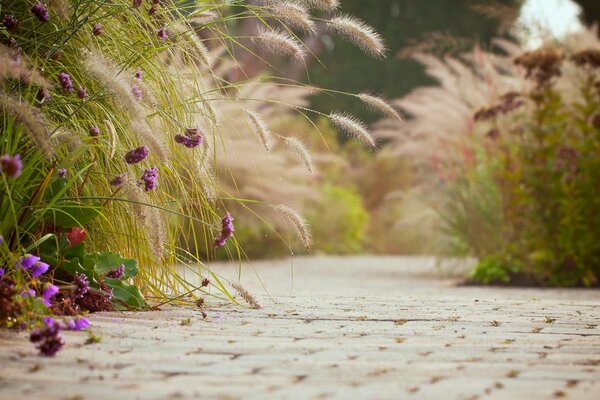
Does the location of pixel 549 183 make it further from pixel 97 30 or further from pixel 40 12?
pixel 40 12

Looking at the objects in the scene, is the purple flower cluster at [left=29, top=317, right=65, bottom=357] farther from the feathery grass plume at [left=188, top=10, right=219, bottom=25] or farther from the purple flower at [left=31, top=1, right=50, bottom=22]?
the feathery grass plume at [left=188, top=10, right=219, bottom=25]

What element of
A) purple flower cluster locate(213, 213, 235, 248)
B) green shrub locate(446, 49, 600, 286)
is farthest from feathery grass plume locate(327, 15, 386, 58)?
green shrub locate(446, 49, 600, 286)

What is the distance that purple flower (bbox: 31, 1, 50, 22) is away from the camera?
271 cm

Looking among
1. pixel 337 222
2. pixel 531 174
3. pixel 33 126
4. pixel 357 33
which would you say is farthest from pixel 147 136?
pixel 337 222

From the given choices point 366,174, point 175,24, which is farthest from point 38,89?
point 366,174

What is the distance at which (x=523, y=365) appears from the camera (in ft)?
6.69

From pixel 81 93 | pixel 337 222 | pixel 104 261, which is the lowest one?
pixel 104 261

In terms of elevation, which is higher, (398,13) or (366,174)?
(398,13)

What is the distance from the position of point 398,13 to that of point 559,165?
12.4 metres

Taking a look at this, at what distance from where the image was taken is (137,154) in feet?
8.70

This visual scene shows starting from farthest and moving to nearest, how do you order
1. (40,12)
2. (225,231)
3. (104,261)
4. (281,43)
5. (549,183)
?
1. (549,183)
2. (281,43)
3. (225,231)
4. (104,261)
5. (40,12)

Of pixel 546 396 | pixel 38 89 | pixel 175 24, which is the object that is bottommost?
pixel 546 396

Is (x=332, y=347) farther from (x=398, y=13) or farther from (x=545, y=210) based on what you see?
(x=398, y=13)

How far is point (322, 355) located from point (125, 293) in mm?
932
